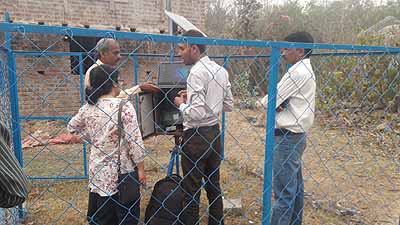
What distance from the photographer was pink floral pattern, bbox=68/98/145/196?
86.4 inches

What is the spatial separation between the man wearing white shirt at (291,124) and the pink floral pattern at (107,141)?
41.9 inches

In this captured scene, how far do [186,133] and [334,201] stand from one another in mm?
2342

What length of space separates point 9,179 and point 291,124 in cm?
194

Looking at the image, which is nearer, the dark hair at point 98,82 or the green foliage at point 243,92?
the dark hair at point 98,82

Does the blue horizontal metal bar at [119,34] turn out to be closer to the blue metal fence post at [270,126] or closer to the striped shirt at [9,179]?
the blue metal fence post at [270,126]

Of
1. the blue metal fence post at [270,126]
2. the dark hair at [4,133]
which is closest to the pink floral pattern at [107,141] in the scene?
the blue metal fence post at [270,126]

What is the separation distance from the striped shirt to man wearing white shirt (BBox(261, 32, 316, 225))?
1.81 meters

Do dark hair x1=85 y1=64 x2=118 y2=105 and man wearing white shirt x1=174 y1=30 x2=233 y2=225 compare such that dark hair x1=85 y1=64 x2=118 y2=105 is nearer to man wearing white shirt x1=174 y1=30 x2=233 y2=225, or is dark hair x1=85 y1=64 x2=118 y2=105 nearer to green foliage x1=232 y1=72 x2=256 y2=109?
man wearing white shirt x1=174 y1=30 x2=233 y2=225

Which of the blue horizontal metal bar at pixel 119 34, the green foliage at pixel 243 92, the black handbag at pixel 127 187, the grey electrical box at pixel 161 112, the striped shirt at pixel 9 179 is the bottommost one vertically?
the green foliage at pixel 243 92

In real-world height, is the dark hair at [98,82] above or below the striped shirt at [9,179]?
above

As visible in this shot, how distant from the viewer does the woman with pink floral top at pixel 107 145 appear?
219cm

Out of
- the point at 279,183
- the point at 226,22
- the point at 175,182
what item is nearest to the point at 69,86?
the point at 175,182

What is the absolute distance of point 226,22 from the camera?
51.9 ft

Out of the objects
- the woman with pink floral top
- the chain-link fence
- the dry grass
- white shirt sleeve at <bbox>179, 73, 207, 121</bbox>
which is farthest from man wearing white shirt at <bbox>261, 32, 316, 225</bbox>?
the woman with pink floral top
